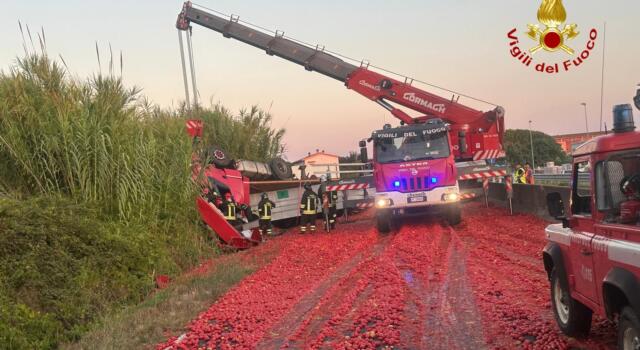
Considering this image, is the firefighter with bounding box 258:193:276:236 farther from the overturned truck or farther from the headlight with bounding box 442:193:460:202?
the headlight with bounding box 442:193:460:202

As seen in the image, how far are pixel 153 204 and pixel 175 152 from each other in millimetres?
1535

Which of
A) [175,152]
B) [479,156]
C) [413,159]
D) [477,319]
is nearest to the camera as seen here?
[477,319]

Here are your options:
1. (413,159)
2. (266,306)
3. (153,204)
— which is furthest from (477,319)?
(413,159)

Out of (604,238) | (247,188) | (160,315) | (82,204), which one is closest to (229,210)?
(247,188)

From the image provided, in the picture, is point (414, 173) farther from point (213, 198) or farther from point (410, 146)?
point (213, 198)

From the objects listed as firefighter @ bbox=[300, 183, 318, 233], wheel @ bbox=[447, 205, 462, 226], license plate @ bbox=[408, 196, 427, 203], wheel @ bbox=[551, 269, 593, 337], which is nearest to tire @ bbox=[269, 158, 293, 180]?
firefighter @ bbox=[300, 183, 318, 233]

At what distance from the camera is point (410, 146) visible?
15.3m

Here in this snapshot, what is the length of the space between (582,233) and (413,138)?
35.0ft

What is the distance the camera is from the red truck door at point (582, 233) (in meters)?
4.51

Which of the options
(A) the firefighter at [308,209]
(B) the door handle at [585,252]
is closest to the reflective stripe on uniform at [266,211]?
(A) the firefighter at [308,209]

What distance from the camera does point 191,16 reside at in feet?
75.9

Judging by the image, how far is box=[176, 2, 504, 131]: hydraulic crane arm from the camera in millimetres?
19953

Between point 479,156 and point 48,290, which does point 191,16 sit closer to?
point 479,156

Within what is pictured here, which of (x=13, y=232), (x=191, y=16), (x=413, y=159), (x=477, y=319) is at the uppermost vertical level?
(x=191, y=16)
